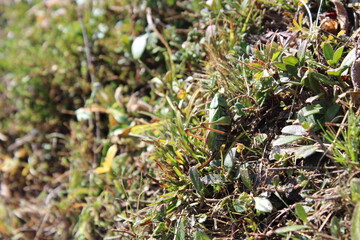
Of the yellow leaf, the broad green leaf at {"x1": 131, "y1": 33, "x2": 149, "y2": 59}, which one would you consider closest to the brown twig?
the yellow leaf

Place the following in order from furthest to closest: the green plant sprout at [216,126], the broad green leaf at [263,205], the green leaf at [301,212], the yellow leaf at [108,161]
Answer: the yellow leaf at [108,161]
the green plant sprout at [216,126]
the broad green leaf at [263,205]
the green leaf at [301,212]

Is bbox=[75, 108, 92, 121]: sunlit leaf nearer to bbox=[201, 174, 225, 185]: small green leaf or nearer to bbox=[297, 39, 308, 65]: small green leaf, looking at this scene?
bbox=[201, 174, 225, 185]: small green leaf

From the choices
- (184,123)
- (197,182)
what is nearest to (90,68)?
(184,123)

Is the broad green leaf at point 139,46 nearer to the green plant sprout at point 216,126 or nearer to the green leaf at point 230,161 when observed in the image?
the green plant sprout at point 216,126

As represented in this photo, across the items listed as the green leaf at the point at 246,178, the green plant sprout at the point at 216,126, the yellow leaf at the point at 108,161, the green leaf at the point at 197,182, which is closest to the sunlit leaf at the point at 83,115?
the yellow leaf at the point at 108,161

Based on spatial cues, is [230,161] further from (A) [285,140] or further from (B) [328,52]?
(B) [328,52]

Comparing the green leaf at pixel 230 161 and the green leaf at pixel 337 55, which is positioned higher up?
the green leaf at pixel 337 55

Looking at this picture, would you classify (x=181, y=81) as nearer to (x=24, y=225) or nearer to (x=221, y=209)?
(x=221, y=209)
